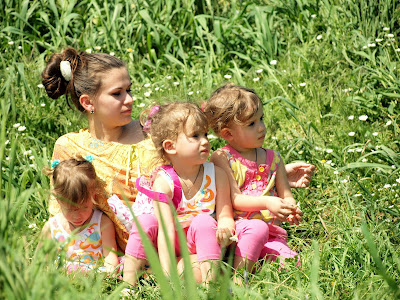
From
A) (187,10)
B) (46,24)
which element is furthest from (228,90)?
(46,24)

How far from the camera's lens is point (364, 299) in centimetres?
213

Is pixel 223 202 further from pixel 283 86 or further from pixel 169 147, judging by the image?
pixel 283 86

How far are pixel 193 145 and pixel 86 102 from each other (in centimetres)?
70

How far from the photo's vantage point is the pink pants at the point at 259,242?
2646 millimetres

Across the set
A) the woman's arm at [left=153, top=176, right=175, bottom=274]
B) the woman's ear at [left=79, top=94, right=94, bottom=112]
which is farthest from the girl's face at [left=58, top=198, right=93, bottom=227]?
the woman's ear at [left=79, top=94, right=94, bottom=112]

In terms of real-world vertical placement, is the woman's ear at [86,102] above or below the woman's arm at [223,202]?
above

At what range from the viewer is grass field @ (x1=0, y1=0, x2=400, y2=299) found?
267 cm

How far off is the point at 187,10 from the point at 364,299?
3.17 meters

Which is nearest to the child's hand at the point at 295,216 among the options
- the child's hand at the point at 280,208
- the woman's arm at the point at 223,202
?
the child's hand at the point at 280,208

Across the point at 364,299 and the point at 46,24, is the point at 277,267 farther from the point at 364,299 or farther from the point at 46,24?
the point at 46,24

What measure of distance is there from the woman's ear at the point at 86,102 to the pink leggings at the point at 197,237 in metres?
0.63

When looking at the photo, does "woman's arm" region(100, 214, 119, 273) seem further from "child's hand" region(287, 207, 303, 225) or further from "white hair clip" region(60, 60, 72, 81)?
"child's hand" region(287, 207, 303, 225)

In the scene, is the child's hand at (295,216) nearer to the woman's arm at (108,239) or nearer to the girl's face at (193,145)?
the girl's face at (193,145)

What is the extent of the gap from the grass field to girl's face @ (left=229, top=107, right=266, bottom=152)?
0.80 ft
